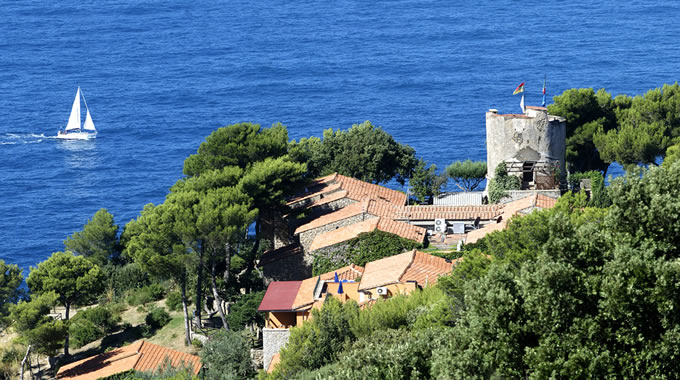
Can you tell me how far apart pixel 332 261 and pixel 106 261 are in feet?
55.8

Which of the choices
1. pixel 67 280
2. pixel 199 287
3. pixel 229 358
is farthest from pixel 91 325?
pixel 229 358

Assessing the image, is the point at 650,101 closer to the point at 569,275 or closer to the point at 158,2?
the point at 569,275

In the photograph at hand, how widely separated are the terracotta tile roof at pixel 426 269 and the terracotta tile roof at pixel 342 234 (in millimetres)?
4142

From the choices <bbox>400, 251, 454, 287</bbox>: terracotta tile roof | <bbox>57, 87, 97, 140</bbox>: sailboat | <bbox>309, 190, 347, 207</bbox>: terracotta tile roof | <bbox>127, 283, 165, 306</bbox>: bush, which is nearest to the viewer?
<bbox>400, 251, 454, 287</bbox>: terracotta tile roof

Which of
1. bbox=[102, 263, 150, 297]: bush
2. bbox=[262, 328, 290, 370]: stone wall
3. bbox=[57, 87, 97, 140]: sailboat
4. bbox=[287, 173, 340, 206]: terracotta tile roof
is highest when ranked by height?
bbox=[57, 87, 97, 140]: sailboat

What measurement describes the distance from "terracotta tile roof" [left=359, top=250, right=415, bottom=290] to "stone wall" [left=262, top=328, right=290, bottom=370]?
373cm

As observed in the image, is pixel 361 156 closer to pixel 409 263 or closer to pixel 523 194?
pixel 523 194

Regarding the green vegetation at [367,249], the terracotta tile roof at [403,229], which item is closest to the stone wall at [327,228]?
the terracotta tile roof at [403,229]

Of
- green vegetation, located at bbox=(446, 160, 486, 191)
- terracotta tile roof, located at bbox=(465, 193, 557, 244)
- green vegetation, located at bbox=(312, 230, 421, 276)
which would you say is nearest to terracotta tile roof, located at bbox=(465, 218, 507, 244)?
terracotta tile roof, located at bbox=(465, 193, 557, 244)

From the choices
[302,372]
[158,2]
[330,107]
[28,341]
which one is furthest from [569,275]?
[158,2]

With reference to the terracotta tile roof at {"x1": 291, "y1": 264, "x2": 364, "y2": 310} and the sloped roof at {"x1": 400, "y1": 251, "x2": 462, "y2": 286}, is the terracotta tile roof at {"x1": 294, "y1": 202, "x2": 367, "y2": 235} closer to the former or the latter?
the terracotta tile roof at {"x1": 291, "y1": 264, "x2": 364, "y2": 310}

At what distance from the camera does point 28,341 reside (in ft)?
149

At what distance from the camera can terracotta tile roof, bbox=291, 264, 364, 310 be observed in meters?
42.8

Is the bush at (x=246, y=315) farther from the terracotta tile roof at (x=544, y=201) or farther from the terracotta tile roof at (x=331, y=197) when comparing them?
the terracotta tile roof at (x=544, y=201)
